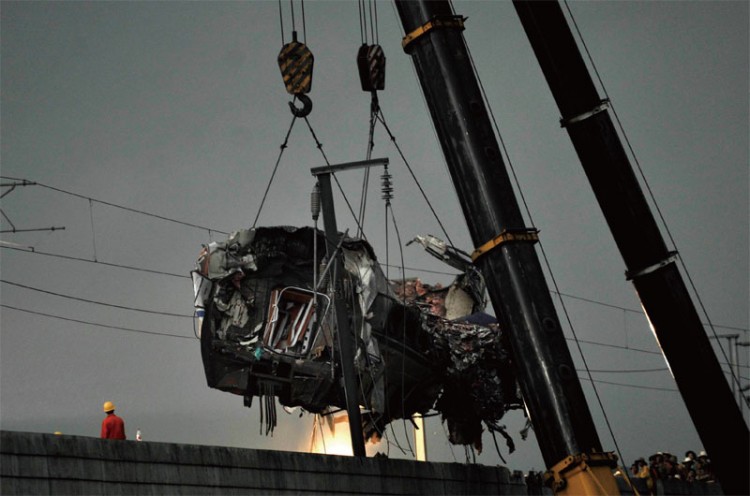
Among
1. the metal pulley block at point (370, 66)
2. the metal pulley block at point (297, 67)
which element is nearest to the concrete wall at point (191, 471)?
the metal pulley block at point (370, 66)

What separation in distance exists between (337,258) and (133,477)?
767cm

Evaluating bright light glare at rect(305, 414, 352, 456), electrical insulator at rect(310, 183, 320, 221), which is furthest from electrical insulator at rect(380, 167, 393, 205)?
bright light glare at rect(305, 414, 352, 456)

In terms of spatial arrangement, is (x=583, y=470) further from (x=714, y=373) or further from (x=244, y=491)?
(x=244, y=491)

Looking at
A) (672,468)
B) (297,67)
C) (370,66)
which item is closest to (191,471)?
(370,66)

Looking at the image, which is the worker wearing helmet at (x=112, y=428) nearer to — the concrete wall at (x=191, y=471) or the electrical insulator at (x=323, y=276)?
the concrete wall at (x=191, y=471)

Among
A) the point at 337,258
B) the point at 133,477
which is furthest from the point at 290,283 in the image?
the point at 133,477

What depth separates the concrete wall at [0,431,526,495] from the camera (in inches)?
519

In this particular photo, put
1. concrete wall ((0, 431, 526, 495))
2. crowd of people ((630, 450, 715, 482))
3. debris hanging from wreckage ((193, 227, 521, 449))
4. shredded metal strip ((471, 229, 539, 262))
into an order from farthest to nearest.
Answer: crowd of people ((630, 450, 715, 482)), debris hanging from wreckage ((193, 227, 521, 449)), shredded metal strip ((471, 229, 539, 262)), concrete wall ((0, 431, 526, 495))

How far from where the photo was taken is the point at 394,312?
2384 centimetres

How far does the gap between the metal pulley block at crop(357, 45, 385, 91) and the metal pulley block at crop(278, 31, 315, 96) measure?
107 cm

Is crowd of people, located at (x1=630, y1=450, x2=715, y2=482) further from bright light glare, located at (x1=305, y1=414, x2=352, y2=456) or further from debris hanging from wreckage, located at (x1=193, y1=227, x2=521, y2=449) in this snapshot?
bright light glare, located at (x1=305, y1=414, x2=352, y2=456)

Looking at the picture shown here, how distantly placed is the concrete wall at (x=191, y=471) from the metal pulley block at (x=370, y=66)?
20.5ft

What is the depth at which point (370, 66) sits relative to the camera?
1969cm

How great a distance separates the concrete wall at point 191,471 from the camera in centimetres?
1319
